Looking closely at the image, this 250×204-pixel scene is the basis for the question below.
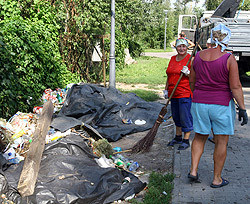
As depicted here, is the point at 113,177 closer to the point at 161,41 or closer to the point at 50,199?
the point at 50,199

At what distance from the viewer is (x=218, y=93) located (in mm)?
3742

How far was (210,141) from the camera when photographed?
227 inches

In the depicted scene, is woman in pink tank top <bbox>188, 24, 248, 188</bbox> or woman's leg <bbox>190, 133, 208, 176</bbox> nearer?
woman in pink tank top <bbox>188, 24, 248, 188</bbox>

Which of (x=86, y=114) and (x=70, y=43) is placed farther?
(x=70, y=43)

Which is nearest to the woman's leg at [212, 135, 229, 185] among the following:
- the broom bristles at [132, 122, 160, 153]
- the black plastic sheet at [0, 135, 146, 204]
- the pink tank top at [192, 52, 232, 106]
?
the pink tank top at [192, 52, 232, 106]

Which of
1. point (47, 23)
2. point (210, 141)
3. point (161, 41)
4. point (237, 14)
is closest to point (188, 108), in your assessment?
point (210, 141)

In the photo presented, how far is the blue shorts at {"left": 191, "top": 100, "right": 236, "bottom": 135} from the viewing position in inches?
147

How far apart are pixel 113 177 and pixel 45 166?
0.84m

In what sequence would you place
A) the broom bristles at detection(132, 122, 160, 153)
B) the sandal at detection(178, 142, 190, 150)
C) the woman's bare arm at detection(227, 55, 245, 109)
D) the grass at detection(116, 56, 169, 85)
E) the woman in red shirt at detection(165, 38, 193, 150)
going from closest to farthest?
the woman's bare arm at detection(227, 55, 245, 109) → the woman in red shirt at detection(165, 38, 193, 150) → the sandal at detection(178, 142, 190, 150) → the broom bristles at detection(132, 122, 160, 153) → the grass at detection(116, 56, 169, 85)

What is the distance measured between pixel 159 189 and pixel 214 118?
1.10 meters

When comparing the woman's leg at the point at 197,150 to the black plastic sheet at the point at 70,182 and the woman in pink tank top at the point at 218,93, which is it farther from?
the black plastic sheet at the point at 70,182

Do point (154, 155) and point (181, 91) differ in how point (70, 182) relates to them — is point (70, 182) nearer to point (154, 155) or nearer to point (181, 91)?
point (154, 155)

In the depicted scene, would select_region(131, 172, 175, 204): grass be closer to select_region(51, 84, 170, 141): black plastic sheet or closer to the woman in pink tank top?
the woman in pink tank top

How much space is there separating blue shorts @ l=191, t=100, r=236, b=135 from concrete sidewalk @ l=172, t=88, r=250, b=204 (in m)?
0.69
